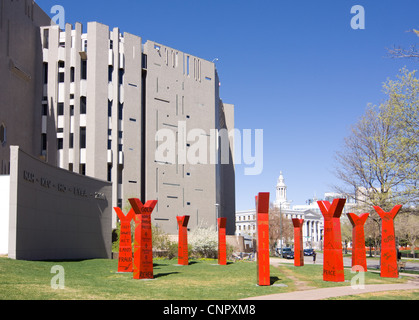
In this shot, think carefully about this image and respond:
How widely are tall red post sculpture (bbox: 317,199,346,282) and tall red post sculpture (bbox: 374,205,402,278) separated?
5476mm

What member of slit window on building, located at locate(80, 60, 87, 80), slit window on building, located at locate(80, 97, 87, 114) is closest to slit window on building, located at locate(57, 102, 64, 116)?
slit window on building, located at locate(80, 97, 87, 114)

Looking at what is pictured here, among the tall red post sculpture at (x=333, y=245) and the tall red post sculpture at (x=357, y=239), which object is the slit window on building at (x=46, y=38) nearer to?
the tall red post sculpture at (x=357, y=239)

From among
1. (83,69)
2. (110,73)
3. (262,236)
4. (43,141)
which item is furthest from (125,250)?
(83,69)

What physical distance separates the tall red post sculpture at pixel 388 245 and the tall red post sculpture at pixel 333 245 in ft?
18.0

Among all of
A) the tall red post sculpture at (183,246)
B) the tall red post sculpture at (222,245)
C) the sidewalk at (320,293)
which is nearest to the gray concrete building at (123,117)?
the tall red post sculpture at (183,246)

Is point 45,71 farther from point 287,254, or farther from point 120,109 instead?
point 287,254

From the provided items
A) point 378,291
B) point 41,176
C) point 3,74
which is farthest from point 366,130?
point 3,74

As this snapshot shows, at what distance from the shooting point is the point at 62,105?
56500 millimetres

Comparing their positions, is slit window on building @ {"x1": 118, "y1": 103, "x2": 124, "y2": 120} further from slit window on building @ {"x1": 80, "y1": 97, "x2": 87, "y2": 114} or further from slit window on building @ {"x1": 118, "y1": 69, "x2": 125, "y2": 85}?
slit window on building @ {"x1": 80, "y1": 97, "x2": 87, "y2": 114}

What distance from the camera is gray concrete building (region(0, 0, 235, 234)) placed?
55000mm

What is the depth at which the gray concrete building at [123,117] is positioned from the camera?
2165 inches

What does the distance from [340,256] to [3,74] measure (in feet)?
117

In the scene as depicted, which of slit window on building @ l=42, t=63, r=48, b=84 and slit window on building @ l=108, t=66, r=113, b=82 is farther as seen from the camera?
slit window on building @ l=108, t=66, r=113, b=82
